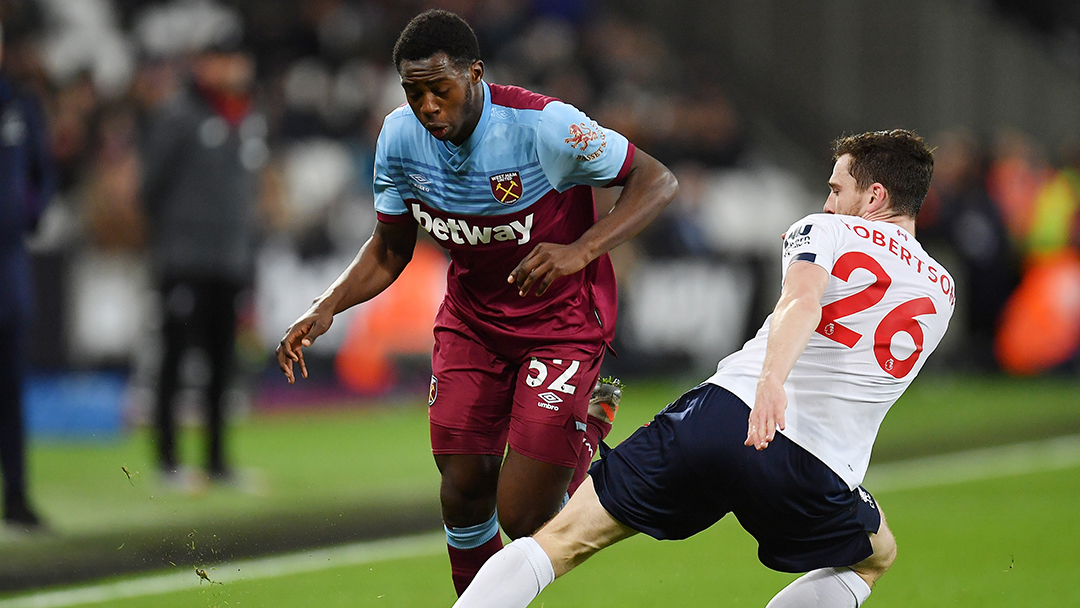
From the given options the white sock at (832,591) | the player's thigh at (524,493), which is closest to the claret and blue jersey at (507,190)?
the player's thigh at (524,493)

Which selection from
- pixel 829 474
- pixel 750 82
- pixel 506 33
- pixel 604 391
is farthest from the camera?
pixel 750 82

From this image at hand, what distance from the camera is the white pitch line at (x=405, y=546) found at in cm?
589

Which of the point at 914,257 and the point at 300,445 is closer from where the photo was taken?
the point at 914,257

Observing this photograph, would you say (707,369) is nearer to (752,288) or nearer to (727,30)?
(752,288)

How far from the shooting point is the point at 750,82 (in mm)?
21453

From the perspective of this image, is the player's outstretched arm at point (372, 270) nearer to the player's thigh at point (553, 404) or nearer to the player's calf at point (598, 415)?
the player's thigh at point (553, 404)

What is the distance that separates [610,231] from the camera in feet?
15.1

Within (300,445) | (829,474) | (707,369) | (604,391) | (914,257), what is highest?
(914,257)

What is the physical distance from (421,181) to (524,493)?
46.6 inches

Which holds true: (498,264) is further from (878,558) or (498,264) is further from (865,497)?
(878,558)

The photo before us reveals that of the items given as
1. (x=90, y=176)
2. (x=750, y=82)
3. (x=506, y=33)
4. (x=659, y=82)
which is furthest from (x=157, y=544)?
(x=750, y=82)

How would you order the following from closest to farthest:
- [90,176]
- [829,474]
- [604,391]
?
1. [829,474]
2. [604,391]
3. [90,176]

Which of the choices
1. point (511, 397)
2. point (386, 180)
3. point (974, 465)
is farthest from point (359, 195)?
point (511, 397)

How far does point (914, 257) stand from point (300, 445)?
705cm
